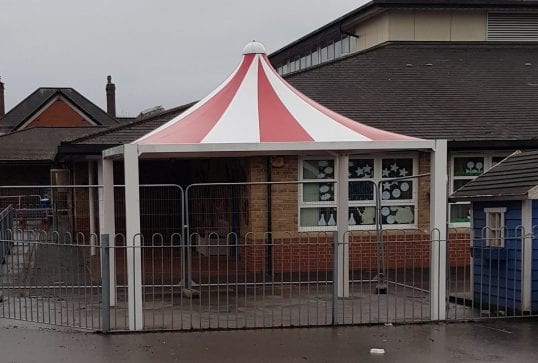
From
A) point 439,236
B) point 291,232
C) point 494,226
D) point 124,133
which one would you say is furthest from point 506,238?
point 124,133

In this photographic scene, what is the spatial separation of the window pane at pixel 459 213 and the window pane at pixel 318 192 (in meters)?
2.74

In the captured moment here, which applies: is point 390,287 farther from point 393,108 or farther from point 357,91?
point 357,91

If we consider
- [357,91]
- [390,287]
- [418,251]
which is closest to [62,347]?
[390,287]

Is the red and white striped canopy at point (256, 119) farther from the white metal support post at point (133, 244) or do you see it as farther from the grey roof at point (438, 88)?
the grey roof at point (438, 88)

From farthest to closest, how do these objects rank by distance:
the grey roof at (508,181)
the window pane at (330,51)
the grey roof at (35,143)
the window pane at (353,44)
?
the grey roof at (35,143), the window pane at (330,51), the window pane at (353,44), the grey roof at (508,181)

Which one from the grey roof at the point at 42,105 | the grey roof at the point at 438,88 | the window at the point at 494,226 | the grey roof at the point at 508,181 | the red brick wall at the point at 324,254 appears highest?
the grey roof at the point at 42,105

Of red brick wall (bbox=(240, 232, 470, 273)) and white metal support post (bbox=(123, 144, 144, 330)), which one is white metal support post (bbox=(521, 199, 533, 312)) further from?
white metal support post (bbox=(123, 144, 144, 330))

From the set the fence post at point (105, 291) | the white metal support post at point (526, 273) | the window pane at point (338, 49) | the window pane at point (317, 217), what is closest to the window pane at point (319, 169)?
the window pane at point (317, 217)

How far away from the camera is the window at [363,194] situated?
1384cm

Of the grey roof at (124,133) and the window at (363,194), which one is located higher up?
the grey roof at (124,133)

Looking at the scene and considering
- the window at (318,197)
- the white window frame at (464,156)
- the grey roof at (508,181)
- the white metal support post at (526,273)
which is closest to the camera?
the white metal support post at (526,273)

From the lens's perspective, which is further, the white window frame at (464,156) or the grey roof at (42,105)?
the grey roof at (42,105)

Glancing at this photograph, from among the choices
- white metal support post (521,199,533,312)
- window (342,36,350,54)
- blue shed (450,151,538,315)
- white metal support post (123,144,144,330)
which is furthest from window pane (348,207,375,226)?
window (342,36,350,54)

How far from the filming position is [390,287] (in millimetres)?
Result: 11477
